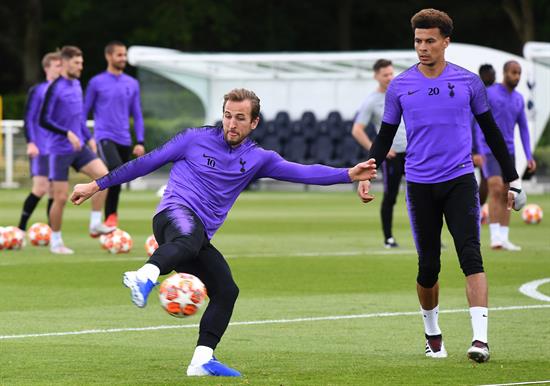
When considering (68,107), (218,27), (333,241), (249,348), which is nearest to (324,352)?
(249,348)

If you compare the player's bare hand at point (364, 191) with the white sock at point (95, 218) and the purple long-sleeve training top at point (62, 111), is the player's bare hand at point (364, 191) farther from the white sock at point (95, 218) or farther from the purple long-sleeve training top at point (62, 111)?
the white sock at point (95, 218)

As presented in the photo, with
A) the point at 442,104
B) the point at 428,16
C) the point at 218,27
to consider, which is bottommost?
the point at 218,27

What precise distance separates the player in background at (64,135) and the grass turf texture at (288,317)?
2.18 ft

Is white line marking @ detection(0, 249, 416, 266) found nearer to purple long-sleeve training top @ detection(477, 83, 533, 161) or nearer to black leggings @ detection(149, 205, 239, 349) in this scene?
purple long-sleeve training top @ detection(477, 83, 533, 161)

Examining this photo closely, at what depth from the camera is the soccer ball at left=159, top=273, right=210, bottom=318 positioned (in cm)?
845

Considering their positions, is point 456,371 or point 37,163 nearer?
point 456,371

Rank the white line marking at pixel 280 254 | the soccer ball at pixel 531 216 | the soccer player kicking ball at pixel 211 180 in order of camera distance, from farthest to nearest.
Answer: the soccer ball at pixel 531 216 → the white line marking at pixel 280 254 → the soccer player kicking ball at pixel 211 180

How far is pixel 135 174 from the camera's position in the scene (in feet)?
29.2

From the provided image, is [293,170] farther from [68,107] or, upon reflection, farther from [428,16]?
[68,107]

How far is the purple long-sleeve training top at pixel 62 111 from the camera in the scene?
17.6 metres

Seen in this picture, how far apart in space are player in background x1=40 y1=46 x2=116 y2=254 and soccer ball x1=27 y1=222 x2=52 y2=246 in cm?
63

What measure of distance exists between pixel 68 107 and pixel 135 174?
29.9 feet

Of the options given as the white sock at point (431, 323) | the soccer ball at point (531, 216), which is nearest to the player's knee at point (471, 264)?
the white sock at point (431, 323)

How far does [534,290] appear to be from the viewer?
13547 mm
